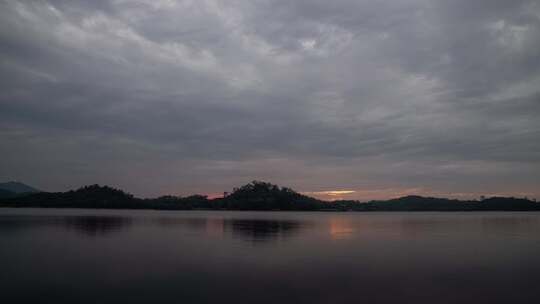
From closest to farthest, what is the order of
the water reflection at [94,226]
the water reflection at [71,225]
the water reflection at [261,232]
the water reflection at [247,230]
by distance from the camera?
the water reflection at [261,232]
the water reflection at [247,230]
the water reflection at [94,226]
the water reflection at [71,225]

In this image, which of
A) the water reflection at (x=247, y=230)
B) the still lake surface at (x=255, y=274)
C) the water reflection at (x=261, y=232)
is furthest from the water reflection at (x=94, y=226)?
the water reflection at (x=261, y=232)

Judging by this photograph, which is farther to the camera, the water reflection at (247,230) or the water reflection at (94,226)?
the water reflection at (94,226)

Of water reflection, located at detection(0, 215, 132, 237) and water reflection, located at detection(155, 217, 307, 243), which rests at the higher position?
water reflection, located at detection(0, 215, 132, 237)

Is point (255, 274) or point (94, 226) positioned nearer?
point (255, 274)

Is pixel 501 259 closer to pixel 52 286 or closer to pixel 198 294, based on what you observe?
pixel 198 294

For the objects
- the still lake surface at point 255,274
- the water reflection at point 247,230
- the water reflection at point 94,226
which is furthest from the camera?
the water reflection at point 94,226

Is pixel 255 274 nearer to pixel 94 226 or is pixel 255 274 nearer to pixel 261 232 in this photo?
pixel 261 232

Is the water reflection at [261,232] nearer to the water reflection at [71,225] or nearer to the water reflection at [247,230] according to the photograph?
the water reflection at [247,230]

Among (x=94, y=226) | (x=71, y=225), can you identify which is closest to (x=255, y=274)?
(x=94, y=226)

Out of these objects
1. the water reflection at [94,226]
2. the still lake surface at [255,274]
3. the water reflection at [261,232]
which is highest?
the water reflection at [94,226]

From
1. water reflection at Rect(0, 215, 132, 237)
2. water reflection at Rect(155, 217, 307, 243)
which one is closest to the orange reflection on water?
water reflection at Rect(155, 217, 307, 243)

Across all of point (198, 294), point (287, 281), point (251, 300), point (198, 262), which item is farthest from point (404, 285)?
point (198, 262)

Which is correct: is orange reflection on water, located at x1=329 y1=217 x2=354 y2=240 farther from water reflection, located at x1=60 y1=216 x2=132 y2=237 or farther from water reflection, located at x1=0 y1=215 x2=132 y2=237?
water reflection, located at x1=60 y1=216 x2=132 y2=237

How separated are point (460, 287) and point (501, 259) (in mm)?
13550
